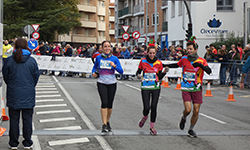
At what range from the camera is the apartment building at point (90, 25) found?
85125 millimetres

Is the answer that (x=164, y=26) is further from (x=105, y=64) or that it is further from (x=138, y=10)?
(x=105, y=64)

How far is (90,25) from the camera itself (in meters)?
88.4

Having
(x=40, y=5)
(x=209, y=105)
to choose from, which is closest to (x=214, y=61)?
(x=209, y=105)

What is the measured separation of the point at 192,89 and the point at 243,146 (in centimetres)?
150

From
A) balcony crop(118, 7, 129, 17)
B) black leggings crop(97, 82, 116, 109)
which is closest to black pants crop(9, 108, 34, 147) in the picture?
black leggings crop(97, 82, 116, 109)

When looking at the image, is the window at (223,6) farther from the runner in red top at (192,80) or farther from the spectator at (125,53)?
the runner in red top at (192,80)

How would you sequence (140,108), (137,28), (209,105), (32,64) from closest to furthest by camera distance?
1. (32,64)
2. (140,108)
3. (209,105)
4. (137,28)

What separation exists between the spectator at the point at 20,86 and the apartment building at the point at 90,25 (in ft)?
244

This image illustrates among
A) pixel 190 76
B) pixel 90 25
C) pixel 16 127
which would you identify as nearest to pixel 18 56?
pixel 16 127

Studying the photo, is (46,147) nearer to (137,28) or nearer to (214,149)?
(214,149)

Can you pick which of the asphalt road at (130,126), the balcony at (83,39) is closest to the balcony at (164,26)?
the asphalt road at (130,126)

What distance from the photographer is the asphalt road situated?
7.78 meters

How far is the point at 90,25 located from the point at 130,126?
262 feet

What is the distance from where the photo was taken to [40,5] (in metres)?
57.6
